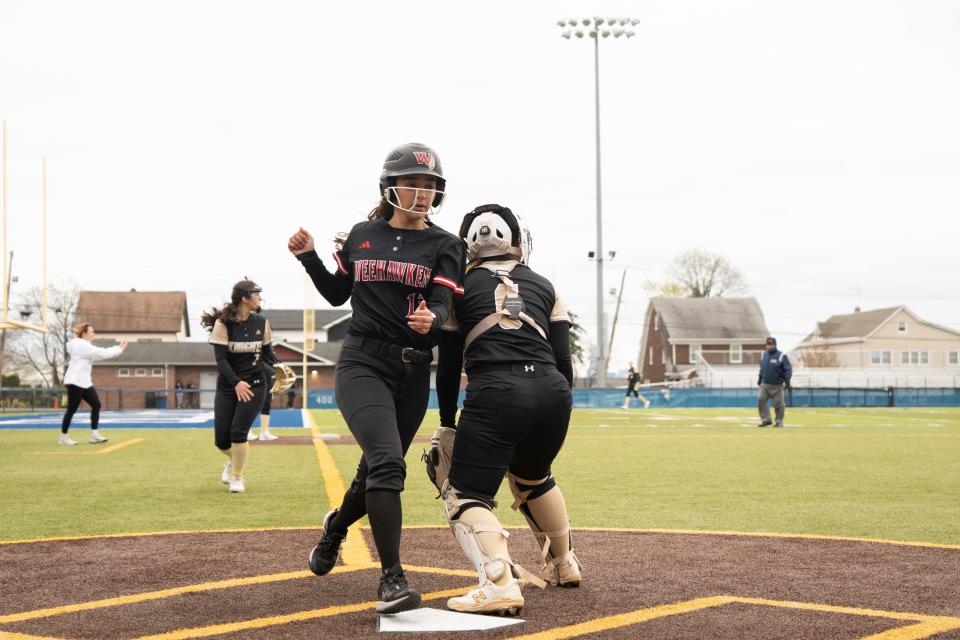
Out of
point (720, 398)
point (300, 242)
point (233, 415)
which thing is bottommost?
point (720, 398)

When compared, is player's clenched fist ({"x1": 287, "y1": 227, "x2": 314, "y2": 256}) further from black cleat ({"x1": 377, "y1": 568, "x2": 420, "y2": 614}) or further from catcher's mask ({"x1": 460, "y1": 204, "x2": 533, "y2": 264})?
black cleat ({"x1": 377, "y1": 568, "x2": 420, "y2": 614})

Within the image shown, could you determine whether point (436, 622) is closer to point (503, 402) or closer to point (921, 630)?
point (503, 402)

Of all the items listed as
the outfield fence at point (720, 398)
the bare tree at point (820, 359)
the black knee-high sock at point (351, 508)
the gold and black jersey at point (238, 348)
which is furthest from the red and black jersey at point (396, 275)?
the bare tree at point (820, 359)

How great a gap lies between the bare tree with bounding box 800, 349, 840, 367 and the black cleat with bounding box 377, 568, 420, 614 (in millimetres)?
80309

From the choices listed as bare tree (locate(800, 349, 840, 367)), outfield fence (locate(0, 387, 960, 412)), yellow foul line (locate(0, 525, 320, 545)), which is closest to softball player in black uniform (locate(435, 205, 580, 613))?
yellow foul line (locate(0, 525, 320, 545))

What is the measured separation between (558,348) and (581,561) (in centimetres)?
152

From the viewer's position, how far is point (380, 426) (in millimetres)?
5145

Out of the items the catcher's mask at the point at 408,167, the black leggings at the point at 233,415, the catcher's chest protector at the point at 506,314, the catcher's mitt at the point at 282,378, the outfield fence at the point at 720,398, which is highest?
the catcher's mask at the point at 408,167

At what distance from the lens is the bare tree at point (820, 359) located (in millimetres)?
81000

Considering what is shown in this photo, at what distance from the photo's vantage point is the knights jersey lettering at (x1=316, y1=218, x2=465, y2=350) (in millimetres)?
5344

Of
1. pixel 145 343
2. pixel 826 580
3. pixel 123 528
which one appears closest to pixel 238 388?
pixel 123 528

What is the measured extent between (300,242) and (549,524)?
197 centimetres

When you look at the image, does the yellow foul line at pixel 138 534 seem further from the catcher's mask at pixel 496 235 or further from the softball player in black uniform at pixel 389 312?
the catcher's mask at pixel 496 235

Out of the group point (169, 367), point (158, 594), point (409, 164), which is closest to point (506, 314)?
point (409, 164)
